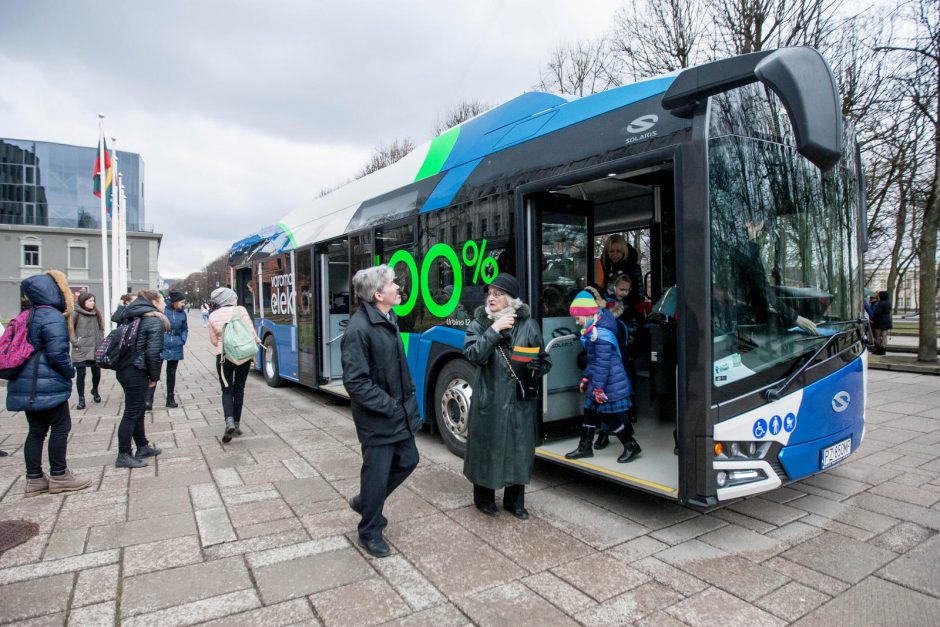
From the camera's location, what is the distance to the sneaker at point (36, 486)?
450 cm

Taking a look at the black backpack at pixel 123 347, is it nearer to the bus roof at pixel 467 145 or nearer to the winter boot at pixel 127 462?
the winter boot at pixel 127 462

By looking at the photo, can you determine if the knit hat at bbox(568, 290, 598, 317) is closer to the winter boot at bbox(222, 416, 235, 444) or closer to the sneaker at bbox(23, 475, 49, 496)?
the winter boot at bbox(222, 416, 235, 444)

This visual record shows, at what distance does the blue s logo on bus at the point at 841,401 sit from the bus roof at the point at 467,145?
2.29m

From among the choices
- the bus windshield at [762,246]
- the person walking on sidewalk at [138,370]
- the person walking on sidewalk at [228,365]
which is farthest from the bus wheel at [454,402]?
the person walking on sidewalk at [138,370]

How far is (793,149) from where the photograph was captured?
372 centimetres

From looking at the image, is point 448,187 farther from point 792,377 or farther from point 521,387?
point 792,377

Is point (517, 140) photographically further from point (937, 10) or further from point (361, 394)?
point (937, 10)

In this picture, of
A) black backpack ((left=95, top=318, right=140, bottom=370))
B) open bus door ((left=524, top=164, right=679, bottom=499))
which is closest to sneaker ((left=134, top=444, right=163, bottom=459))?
black backpack ((left=95, top=318, right=140, bottom=370))

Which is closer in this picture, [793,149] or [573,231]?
[793,149]

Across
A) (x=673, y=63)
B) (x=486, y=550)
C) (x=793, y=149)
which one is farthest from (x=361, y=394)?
(x=673, y=63)

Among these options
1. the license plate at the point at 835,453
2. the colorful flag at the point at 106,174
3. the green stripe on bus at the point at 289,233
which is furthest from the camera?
the colorful flag at the point at 106,174

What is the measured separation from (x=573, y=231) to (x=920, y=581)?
3296 millimetres

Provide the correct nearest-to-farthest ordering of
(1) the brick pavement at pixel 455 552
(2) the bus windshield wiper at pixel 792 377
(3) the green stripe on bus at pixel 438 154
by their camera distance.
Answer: (1) the brick pavement at pixel 455 552
(2) the bus windshield wiper at pixel 792 377
(3) the green stripe on bus at pixel 438 154

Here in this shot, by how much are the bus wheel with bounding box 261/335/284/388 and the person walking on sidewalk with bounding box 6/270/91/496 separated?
5.41 meters
